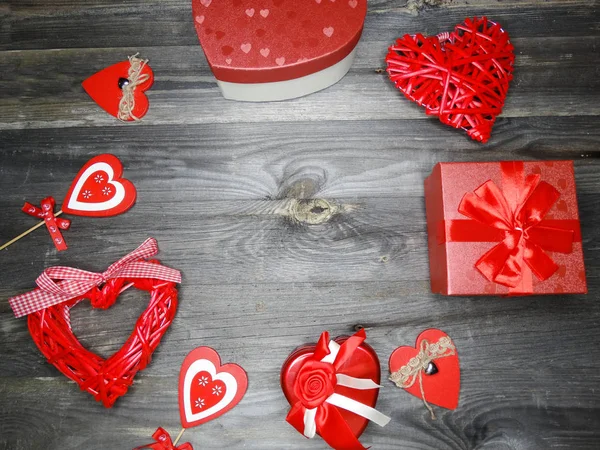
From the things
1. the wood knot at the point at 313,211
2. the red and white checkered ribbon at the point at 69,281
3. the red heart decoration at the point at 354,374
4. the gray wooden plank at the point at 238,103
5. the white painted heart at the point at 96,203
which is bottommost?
the red heart decoration at the point at 354,374

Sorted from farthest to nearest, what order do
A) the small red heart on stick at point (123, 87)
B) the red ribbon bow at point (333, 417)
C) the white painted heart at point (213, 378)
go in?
1. the small red heart on stick at point (123, 87)
2. the white painted heart at point (213, 378)
3. the red ribbon bow at point (333, 417)

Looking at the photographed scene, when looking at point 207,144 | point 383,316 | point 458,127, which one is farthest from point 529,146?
point 207,144

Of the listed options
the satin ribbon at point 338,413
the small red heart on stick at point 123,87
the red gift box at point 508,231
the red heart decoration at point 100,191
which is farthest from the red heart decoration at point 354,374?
the small red heart on stick at point 123,87

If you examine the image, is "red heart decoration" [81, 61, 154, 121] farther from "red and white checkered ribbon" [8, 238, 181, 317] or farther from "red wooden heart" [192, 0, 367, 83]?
"red and white checkered ribbon" [8, 238, 181, 317]

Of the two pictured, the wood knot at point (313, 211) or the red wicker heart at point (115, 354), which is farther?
the wood knot at point (313, 211)

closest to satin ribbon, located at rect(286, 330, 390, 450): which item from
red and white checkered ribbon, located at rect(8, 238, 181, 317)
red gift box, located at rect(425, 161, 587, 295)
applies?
red gift box, located at rect(425, 161, 587, 295)

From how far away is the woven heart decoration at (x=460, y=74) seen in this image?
1159 mm

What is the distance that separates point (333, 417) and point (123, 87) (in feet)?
2.81

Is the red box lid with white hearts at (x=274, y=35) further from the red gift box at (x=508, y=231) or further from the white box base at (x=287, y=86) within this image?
the red gift box at (x=508, y=231)

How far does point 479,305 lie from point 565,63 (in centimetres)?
61

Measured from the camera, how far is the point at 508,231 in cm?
104

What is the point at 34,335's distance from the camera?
1.09 meters

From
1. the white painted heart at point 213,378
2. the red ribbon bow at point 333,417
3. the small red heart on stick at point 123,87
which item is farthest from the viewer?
the small red heart on stick at point 123,87

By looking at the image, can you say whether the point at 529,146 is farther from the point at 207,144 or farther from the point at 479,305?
the point at 207,144
